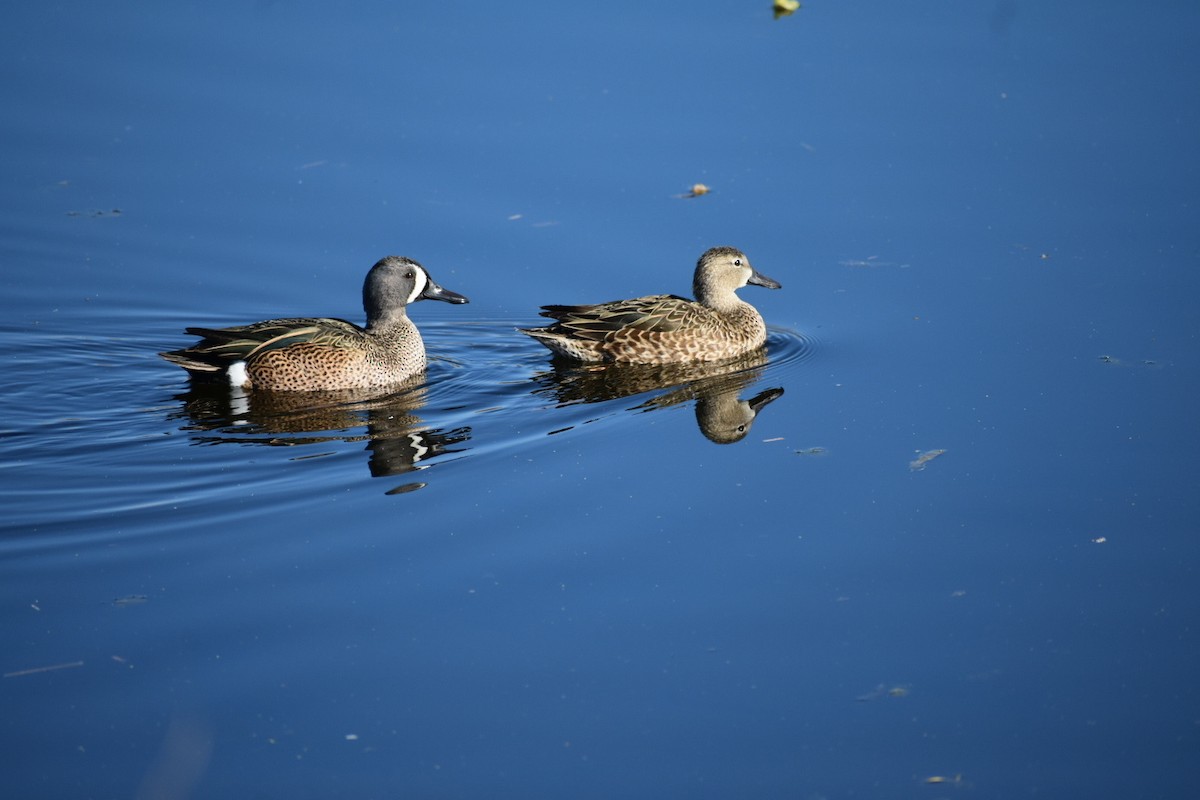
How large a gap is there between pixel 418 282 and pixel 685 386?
2.21 metres

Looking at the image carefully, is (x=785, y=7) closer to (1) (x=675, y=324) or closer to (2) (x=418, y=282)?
(1) (x=675, y=324)

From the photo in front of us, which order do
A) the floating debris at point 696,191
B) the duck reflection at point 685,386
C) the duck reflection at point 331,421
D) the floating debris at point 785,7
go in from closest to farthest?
the duck reflection at point 331,421, the duck reflection at point 685,386, the floating debris at point 696,191, the floating debris at point 785,7

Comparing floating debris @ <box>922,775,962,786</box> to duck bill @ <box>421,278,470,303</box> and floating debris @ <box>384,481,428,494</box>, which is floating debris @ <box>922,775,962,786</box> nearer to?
floating debris @ <box>384,481,428,494</box>

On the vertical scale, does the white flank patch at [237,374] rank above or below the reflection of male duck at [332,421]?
above

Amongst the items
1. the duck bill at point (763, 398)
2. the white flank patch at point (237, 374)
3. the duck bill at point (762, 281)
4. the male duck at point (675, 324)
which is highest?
the duck bill at point (762, 281)

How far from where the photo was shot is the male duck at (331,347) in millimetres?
10961

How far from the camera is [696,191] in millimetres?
13758

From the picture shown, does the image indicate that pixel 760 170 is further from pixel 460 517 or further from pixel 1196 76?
pixel 460 517

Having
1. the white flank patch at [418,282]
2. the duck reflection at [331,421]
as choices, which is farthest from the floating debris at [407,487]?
the white flank patch at [418,282]

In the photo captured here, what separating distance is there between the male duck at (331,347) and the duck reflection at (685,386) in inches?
43.4

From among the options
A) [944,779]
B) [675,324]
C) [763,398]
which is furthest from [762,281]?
[944,779]

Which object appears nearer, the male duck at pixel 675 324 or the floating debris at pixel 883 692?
the floating debris at pixel 883 692

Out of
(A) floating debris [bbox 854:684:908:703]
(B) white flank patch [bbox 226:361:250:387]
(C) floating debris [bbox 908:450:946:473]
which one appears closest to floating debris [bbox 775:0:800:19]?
(B) white flank patch [bbox 226:361:250:387]

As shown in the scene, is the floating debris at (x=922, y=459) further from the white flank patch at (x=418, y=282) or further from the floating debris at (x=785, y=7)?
the floating debris at (x=785, y=7)
